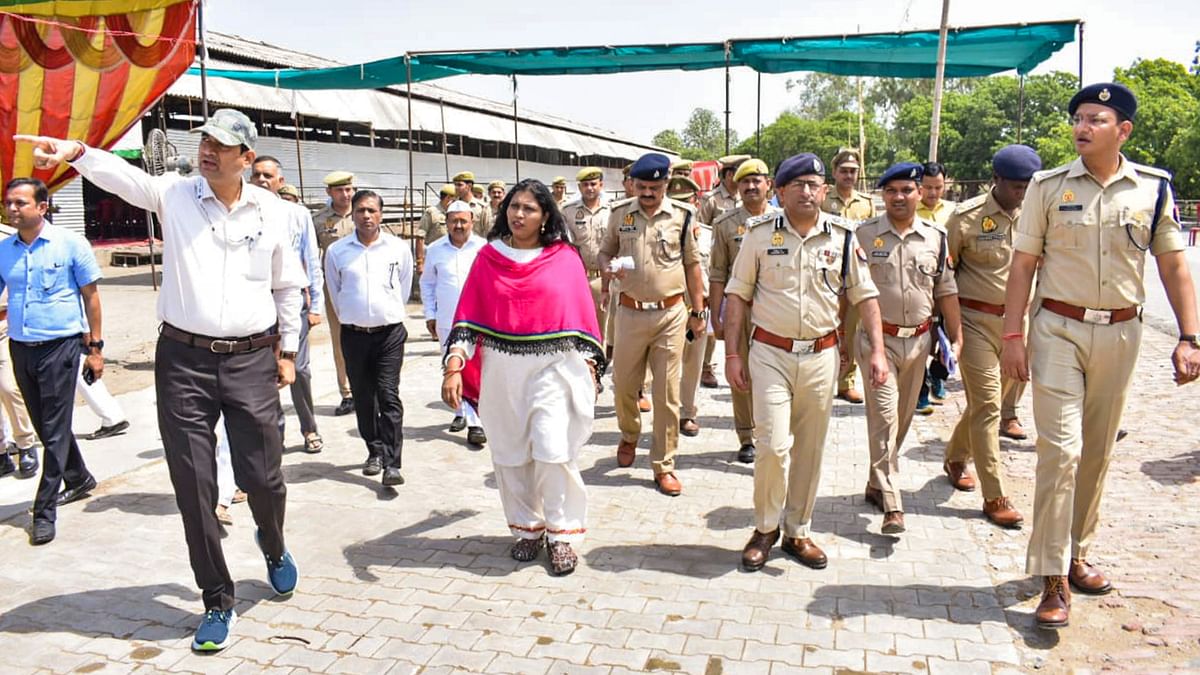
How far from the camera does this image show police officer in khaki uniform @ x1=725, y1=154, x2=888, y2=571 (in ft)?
14.0

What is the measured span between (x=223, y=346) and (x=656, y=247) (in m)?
3.01

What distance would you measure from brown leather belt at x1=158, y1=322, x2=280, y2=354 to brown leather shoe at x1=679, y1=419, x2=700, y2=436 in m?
4.00

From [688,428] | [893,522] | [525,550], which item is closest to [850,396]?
[688,428]

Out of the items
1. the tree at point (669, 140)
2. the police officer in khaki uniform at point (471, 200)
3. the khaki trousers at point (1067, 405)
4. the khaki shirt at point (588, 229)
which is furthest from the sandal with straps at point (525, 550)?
the tree at point (669, 140)

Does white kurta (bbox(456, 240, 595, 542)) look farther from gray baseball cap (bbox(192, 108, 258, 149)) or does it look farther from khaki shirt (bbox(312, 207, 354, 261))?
khaki shirt (bbox(312, 207, 354, 261))

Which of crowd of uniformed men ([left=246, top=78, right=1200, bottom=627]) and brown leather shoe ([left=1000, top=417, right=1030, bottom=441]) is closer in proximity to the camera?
crowd of uniformed men ([left=246, top=78, right=1200, bottom=627])

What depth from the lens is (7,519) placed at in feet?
17.0

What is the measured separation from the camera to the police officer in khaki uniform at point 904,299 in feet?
15.9

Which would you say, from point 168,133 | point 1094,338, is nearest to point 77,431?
point 1094,338

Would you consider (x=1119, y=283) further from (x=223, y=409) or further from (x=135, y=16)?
(x=135, y=16)

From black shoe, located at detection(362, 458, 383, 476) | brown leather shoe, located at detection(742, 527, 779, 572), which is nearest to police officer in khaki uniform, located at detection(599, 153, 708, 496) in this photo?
brown leather shoe, located at detection(742, 527, 779, 572)

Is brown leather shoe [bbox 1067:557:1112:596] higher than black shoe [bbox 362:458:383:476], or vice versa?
brown leather shoe [bbox 1067:557:1112:596]

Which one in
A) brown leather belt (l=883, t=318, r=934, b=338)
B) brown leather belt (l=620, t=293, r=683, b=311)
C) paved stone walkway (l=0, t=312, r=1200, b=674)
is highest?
brown leather belt (l=620, t=293, r=683, b=311)

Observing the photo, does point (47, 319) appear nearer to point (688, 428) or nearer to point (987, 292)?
point (688, 428)
